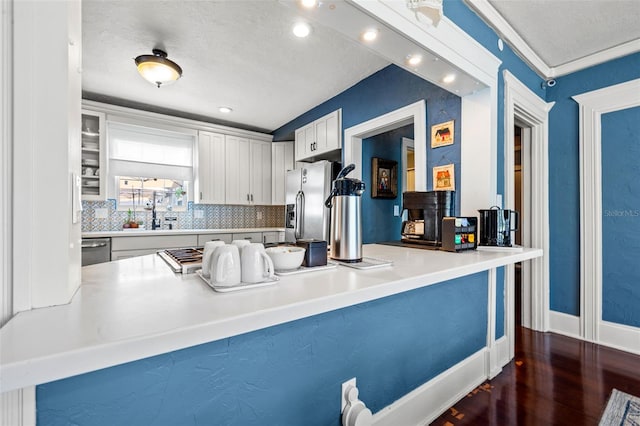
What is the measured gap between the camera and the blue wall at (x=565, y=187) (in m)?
2.67

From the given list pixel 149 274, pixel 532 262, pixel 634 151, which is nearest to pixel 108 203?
pixel 149 274

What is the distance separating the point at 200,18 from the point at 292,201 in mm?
2377

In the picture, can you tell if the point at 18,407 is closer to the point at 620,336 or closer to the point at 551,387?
the point at 551,387

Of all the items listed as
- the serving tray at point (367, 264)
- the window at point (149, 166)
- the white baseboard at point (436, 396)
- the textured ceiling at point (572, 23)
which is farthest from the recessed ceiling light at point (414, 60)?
the window at point (149, 166)

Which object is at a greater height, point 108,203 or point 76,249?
point 108,203

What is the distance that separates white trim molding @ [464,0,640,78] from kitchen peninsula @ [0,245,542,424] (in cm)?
160

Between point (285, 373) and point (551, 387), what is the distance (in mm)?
1895

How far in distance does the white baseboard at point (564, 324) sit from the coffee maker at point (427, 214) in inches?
77.7

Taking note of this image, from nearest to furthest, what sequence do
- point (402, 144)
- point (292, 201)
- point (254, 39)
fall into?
point (254, 39), point (402, 144), point (292, 201)

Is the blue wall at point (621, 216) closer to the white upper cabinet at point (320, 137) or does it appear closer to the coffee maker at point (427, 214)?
the coffee maker at point (427, 214)

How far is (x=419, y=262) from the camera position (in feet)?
4.36

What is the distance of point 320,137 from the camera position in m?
3.61

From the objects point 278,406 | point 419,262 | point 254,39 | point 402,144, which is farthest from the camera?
point 402,144

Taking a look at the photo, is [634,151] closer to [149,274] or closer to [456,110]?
[456,110]
